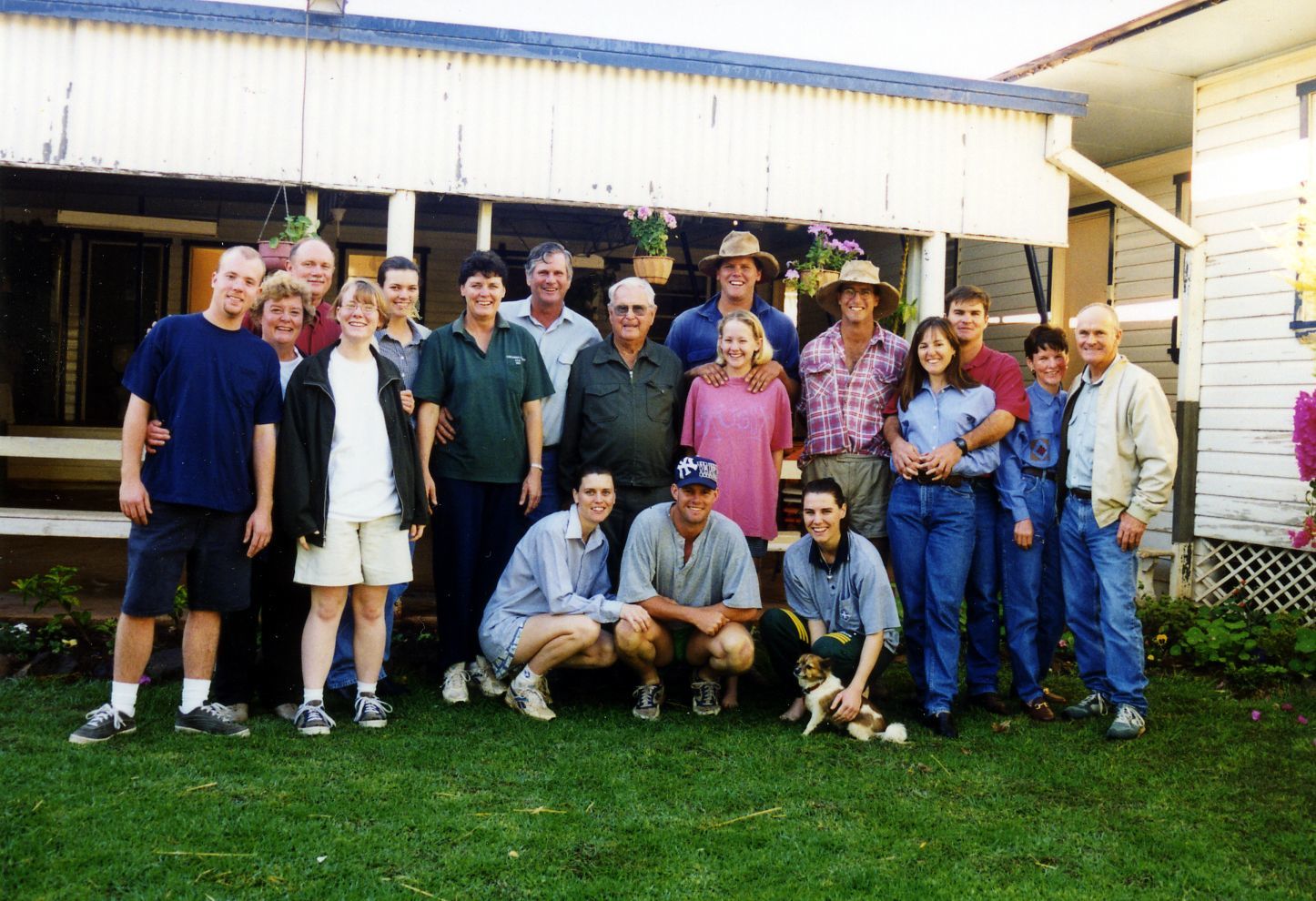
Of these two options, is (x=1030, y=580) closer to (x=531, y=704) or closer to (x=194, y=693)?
(x=531, y=704)

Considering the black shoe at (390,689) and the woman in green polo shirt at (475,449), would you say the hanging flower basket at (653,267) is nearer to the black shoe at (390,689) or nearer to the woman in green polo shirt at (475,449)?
the woman in green polo shirt at (475,449)

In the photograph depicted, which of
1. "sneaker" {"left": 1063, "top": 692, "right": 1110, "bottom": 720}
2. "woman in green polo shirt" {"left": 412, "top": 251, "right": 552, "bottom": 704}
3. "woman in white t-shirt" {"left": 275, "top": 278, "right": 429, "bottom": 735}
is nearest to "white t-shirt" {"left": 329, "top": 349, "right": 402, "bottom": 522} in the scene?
"woman in white t-shirt" {"left": 275, "top": 278, "right": 429, "bottom": 735}

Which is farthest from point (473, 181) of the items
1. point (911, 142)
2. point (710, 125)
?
point (911, 142)

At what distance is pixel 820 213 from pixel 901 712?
11.0 feet

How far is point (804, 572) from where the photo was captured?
4.73 metres

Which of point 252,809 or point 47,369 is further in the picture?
point 47,369

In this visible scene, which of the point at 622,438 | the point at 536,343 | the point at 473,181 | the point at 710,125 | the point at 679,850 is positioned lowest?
the point at 679,850

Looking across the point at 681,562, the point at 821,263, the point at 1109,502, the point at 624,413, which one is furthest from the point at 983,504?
the point at 821,263

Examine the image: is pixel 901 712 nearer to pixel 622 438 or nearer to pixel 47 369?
pixel 622 438

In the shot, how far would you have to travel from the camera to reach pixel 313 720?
4.20 meters

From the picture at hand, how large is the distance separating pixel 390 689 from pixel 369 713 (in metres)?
0.54

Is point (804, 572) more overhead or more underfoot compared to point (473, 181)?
more underfoot

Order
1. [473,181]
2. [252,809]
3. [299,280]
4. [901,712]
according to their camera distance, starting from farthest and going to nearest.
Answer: [473,181], [901,712], [299,280], [252,809]

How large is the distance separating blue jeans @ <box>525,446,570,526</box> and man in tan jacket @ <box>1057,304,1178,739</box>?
2.31 m
